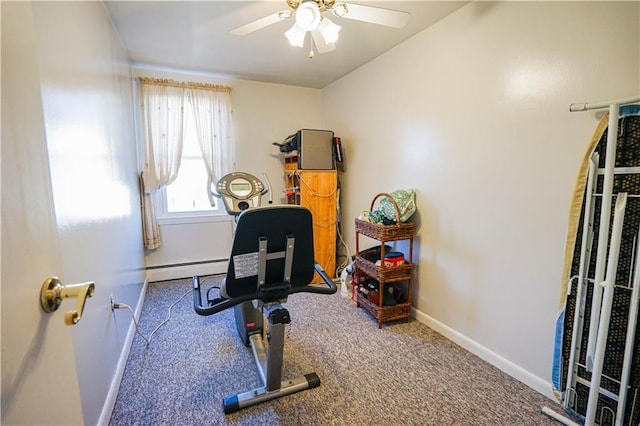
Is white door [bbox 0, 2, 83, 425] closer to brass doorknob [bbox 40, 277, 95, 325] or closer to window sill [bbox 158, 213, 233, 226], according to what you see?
brass doorknob [bbox 40, 277, 95, 325]

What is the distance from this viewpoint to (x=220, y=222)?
375 cm

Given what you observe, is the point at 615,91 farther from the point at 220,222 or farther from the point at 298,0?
the point at 220,222

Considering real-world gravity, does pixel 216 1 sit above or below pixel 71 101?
above

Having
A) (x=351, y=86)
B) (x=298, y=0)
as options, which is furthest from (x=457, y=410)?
(x=351, y=86)

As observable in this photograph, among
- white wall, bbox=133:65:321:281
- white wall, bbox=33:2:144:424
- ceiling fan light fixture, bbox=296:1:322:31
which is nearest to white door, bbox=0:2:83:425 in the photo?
white wall, bbox=33:2:144:424

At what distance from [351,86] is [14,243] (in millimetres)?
3314

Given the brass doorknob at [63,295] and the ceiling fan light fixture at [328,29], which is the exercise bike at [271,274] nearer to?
the brass doorknob at [63,295]

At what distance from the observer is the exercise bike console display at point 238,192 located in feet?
6.58

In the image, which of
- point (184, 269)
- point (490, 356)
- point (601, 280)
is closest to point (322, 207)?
point (184, 269)

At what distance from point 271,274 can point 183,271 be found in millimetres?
2555

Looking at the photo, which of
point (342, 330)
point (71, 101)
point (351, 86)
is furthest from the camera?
point (351, 86)

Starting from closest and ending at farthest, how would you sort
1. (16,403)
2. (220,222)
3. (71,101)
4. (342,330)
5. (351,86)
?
(16,403)
(71,101)
(342,330)
(351,86)
(220,222)

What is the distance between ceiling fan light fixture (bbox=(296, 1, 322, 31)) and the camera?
1521 millimetres

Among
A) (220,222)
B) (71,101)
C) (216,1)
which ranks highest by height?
(216,1)
